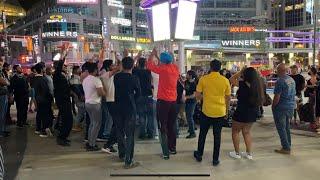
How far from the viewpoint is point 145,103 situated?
32.0 feet

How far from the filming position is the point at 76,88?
36.0ft

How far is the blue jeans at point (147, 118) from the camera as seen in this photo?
385 inches

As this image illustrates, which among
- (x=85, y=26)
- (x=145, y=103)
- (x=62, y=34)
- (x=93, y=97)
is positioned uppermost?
(x=85, y=26)

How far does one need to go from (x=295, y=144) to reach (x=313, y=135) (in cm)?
118

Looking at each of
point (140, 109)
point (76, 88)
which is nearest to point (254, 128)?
point (140, 109)

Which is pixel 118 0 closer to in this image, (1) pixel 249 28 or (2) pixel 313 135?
(1) pixel 249 28

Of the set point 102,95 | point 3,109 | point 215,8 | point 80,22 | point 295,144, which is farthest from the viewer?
point 215,8

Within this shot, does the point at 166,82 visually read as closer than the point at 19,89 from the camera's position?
Yes

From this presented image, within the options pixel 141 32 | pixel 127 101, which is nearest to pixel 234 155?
pixel 127 101

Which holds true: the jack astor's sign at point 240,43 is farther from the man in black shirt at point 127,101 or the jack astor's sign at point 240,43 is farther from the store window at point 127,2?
the man in black shirt at point 127,101

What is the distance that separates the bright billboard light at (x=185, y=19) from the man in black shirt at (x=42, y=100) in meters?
3.69

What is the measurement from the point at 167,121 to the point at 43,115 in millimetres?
3766

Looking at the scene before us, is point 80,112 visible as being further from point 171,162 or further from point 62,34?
point 62,34

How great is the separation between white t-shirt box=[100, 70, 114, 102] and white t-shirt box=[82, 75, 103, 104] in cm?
15
